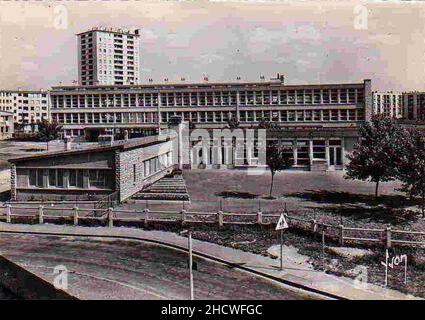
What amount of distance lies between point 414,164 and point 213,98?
162 ft

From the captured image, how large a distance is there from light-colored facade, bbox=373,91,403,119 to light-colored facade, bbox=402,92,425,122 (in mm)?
14182

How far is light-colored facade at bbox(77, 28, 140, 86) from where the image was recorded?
423 ft

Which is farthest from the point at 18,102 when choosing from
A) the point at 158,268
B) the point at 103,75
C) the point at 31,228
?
the point at 158,268

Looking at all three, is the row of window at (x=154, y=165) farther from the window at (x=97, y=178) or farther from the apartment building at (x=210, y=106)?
the apartment building at (x=210, y=106)

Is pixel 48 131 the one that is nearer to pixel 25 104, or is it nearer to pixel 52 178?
pixel 52 178

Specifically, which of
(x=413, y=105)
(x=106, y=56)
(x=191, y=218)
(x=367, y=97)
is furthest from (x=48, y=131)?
(x=413, y=105)

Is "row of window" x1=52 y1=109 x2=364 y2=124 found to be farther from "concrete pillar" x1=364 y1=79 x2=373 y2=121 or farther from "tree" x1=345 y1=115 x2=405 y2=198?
"tree" x1=345 y1=115 x2=405 y2=198

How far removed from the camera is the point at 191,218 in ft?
81.4

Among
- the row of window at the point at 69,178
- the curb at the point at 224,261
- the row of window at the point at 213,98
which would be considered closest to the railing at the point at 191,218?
the curb at the point at 224,261

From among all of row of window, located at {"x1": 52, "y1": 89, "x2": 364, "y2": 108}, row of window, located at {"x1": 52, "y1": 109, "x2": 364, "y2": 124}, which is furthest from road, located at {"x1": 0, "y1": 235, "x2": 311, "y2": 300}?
row of window, located at {"x1": 52, "y1": 109, "x2": 364, "y2": 124}

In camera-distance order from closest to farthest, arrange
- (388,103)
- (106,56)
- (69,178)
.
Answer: (69,178), (106,56), (388,103)

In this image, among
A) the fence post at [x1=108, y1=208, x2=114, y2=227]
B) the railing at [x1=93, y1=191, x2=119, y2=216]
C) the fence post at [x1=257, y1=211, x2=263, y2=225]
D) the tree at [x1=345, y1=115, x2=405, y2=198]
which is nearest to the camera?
the fence post at [x1=257, y1=211, x2=263, y2=225]

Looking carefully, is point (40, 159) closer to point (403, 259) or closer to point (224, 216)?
point (224, 216)

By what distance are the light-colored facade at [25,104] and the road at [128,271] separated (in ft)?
398
